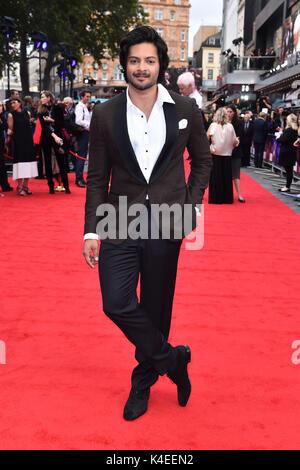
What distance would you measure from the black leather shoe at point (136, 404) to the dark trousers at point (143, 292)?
141 mm

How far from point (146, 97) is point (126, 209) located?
1.79 ft

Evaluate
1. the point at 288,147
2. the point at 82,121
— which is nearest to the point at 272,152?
the point at 288,147

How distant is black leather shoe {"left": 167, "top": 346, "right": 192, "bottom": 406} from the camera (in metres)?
2.79

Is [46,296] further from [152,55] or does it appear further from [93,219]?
[152,55]

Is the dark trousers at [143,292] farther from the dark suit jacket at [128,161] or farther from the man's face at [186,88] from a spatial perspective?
the man's face at [186,88]

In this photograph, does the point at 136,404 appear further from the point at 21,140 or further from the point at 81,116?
the point at 81,116

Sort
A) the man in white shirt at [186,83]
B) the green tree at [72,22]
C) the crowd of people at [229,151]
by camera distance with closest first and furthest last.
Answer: the man in white shirt at [186,83] → the crowd of people at [229,151] → the green tree at [72,22]

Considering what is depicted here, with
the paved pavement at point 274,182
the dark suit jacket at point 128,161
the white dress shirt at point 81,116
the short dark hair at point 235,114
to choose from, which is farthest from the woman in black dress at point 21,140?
the dark suit jacket at point 128,161

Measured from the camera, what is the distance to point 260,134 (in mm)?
17188

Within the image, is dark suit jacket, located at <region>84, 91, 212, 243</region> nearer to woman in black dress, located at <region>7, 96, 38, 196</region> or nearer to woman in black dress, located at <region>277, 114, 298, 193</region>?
woman in black dress, located at <region>7, 96, 38, 196</region>

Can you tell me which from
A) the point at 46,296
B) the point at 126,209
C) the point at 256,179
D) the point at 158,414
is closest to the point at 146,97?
the point at 126,209

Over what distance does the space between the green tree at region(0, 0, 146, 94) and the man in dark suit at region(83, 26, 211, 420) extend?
30.6m

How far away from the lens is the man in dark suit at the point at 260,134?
55.6 feet

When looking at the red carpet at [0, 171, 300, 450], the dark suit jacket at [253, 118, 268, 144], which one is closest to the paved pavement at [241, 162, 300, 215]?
the dark suit jacket at [253, 118, 268, 144]
